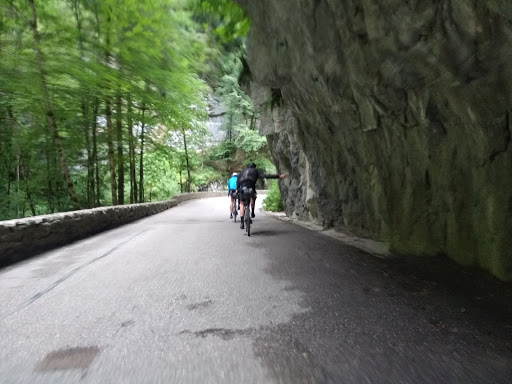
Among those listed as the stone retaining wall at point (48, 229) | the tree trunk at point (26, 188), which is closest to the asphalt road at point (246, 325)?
the stone retaining wall at point (48, 229)

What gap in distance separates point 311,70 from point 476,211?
3.77m

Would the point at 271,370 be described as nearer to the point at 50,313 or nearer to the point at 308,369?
the point at 308,369

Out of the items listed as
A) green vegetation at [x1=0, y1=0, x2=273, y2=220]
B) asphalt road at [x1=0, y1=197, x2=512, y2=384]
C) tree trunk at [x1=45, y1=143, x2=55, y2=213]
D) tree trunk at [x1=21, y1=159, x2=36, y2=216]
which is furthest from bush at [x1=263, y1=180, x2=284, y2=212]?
asphalt road at [x1=0, y1=197, x2=512, y2=384]

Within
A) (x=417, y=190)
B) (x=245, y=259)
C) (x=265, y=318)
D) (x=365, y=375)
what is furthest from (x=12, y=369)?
(x=417, y=190)

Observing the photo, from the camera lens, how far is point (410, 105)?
4598mm

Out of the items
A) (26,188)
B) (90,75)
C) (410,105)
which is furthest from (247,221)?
(26,188)

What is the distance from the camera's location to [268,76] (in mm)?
7867

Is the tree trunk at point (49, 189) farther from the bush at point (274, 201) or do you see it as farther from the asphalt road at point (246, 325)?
the asphalt road at point (246, 325)

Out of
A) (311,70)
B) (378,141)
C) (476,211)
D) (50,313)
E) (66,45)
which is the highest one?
(66,45)

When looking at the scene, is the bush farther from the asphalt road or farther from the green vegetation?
the asphalt road

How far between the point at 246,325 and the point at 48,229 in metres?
5.81

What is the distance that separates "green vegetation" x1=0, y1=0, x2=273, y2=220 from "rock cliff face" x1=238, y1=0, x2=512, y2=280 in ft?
5.80

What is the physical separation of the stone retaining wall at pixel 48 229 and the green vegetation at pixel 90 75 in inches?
113

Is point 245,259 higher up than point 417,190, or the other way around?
point 417,190
